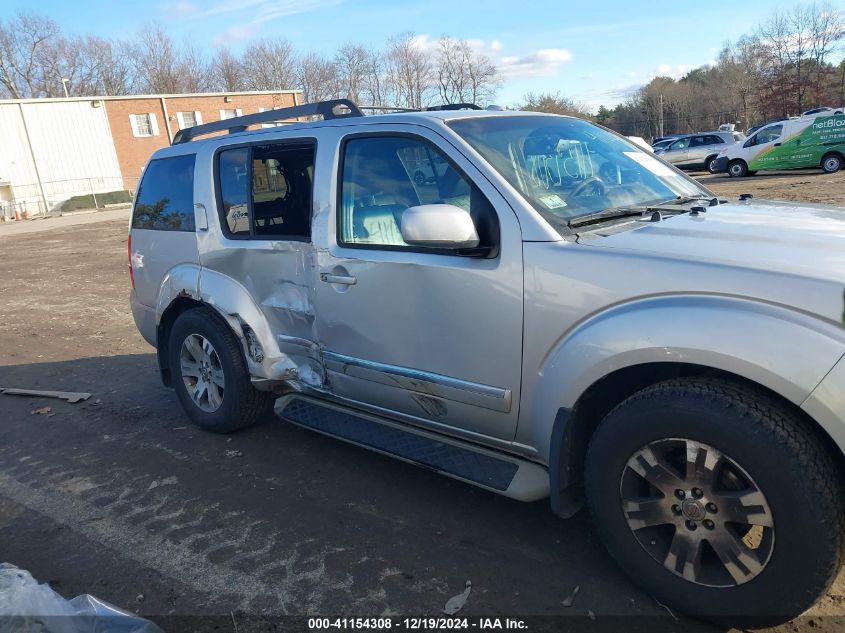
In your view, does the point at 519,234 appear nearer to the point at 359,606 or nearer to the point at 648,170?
the point at 648,170

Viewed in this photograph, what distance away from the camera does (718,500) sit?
7.47 ft

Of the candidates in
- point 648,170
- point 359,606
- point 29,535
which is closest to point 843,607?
point 359,606

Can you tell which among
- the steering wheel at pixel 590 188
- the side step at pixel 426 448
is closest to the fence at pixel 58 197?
the side step at pixel 426 448

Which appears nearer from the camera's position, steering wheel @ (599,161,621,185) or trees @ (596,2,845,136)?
steering wheel @ (599,161,621,185)

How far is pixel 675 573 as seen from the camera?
244 cm

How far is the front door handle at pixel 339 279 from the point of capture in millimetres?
3357

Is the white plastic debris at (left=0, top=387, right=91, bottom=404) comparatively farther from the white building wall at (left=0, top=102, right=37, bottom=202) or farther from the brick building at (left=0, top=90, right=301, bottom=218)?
the white building wall at (left=0, top=102, right=37, bottom=202)

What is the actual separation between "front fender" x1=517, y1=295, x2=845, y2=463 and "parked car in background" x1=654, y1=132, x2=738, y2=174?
89.9 ft

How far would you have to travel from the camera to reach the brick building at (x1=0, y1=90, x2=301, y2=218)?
37.5 metres

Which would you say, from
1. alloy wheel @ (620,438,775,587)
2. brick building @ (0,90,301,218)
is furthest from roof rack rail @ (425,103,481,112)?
brick building @ (0,90,301,218)

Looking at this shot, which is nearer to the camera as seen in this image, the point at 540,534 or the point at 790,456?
the point at 790,456

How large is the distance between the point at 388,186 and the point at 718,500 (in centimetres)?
211

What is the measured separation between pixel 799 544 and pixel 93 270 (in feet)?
45.9

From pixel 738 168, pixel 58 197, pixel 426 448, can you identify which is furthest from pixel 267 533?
pixel 58 197
